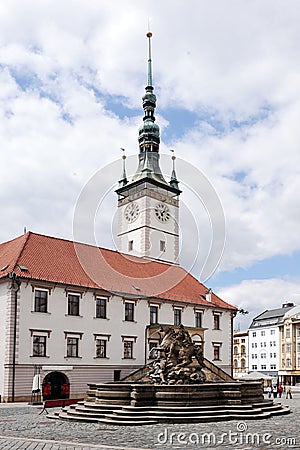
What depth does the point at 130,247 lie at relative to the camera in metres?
60.0

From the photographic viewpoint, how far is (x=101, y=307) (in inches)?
1515

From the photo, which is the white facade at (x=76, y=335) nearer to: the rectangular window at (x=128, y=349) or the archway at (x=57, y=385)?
the rectangular window at (x=128, y=349)

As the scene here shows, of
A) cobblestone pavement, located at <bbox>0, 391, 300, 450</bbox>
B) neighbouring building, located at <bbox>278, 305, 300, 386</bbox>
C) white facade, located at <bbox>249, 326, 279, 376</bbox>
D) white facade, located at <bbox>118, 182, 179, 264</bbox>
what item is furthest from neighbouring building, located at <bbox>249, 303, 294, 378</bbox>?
cobblestone pavement, located at <bbox>0, 391, 300, 450</bbox>

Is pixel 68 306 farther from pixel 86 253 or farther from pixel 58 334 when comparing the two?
pixel 86 253

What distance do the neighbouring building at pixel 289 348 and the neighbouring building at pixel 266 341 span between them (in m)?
2.37

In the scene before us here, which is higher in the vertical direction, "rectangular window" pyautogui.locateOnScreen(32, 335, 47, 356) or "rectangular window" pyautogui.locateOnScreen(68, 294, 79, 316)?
"rectangular window" pyautogui.locateOnScreen(68, 294, 79, 316)

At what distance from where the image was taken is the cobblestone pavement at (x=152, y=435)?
1328cm

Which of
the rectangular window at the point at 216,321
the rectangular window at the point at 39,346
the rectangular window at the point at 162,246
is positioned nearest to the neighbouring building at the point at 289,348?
the rectangular window at the point at 162,246

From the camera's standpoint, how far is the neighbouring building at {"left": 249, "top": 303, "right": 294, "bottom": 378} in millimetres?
90750

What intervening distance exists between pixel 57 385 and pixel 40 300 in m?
5.63

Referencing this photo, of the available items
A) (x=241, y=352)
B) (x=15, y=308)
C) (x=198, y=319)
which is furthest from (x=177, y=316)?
(x=241, y=352)

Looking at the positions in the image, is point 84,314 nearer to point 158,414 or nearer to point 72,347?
point 72,347

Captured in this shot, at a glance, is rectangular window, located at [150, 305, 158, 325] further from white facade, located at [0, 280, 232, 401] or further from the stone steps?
the stone steps

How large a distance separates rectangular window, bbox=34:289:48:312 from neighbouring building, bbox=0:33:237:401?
0.06 metres
